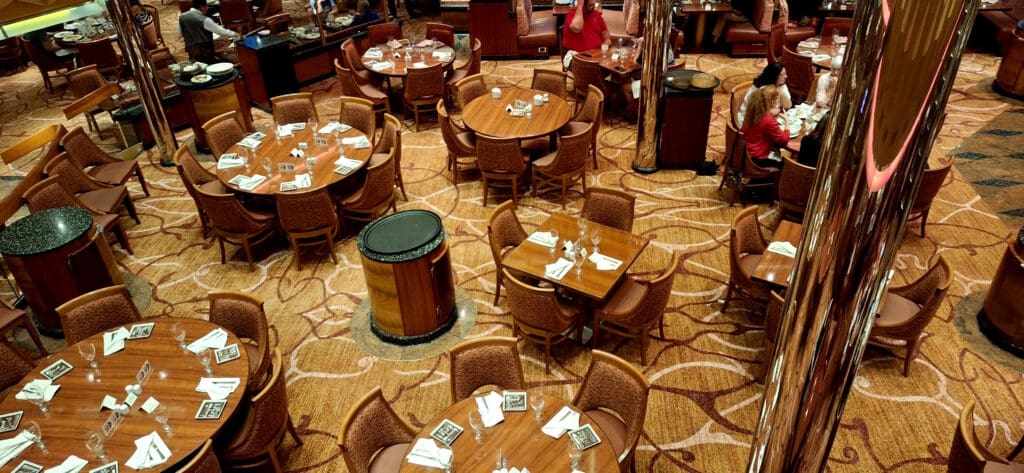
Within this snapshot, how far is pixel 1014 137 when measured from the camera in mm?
8156

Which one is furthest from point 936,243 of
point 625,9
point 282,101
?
point 282,101

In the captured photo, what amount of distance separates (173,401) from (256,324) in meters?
0.79

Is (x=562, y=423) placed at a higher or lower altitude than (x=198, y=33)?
lower

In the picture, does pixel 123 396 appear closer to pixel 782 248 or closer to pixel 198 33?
pixel 782 248

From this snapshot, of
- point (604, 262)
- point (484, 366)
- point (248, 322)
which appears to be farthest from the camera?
point (604, 262)

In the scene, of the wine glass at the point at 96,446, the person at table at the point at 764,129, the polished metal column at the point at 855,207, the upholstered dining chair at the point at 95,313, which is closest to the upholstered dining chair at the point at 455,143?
the person at table at the point at 764,129

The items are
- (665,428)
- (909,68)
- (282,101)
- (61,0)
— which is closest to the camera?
(909,68)

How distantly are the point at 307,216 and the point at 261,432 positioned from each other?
2.51m

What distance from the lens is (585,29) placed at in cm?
937

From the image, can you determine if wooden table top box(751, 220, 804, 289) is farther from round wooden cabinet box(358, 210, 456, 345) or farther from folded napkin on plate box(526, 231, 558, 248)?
round wooden cabinet box(358, 210, 456, 345)

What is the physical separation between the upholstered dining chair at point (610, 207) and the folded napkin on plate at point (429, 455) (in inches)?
106

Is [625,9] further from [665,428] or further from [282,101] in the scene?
[665,428]

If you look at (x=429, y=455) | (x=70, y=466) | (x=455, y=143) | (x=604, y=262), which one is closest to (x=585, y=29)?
(x=455, y=143)

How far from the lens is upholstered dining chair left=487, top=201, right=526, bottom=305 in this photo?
18.0ft
